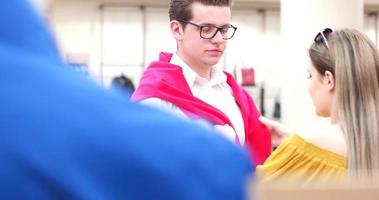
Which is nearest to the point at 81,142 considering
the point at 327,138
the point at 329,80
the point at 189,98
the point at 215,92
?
the point at 327,138

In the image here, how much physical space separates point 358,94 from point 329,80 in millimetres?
133

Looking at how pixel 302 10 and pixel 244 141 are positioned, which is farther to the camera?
pixel 302 10

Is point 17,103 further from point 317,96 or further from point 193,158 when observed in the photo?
point 317,96

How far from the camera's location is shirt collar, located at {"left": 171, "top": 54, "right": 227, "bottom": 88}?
7.09 ft

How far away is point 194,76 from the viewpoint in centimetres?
216

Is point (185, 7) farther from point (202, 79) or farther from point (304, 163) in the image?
point (304, 163)

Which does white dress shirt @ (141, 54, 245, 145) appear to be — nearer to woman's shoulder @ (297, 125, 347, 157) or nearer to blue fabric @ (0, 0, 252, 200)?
woman's shoulder @ (297, 125, 347, 157)

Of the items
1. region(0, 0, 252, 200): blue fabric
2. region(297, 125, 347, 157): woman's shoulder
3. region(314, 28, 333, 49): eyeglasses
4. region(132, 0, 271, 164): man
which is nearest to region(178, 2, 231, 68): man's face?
region(132, 0, 271, 164): man

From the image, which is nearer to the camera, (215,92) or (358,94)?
(358,94)

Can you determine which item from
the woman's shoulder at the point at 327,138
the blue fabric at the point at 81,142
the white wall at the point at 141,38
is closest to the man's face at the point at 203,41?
the woman's shoulder at the point at 327,138

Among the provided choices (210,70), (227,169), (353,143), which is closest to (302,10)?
(210,70)

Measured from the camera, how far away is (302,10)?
182 inches

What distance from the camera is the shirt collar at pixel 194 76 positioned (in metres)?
2.16

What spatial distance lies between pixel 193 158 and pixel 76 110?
0.08m
